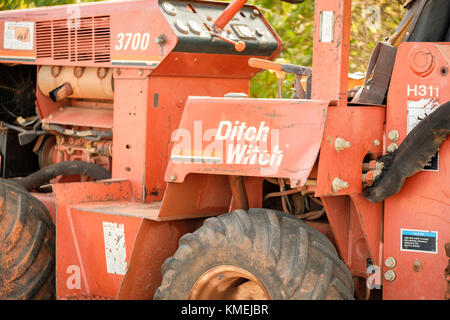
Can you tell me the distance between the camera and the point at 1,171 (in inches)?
240

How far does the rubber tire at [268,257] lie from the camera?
3422 millimetres

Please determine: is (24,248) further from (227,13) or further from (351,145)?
(351,145)

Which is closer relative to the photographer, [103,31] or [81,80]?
[103,31]

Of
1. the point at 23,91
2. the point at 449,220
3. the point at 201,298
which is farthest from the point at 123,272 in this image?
the point at 23,91

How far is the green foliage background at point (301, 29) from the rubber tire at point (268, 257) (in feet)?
16.0

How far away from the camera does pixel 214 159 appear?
150 inches

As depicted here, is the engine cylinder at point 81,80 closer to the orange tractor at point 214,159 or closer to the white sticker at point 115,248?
the orange tractor at point 214,159

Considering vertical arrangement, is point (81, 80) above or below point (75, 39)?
below

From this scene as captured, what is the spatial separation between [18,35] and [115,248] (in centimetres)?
222

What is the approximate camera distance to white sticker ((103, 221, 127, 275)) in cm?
450

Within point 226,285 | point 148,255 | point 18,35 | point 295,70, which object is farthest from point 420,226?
point 18,35

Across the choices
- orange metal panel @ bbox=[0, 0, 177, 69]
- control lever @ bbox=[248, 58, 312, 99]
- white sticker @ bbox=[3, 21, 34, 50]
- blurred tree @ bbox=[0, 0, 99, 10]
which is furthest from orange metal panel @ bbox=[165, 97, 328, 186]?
blurred tree @ bbox=[0, 0, 99, 10]

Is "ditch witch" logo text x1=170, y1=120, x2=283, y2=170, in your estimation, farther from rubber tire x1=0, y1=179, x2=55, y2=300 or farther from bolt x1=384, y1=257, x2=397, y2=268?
rubber tire x1=0, y1=179, x2=55, y2=300
